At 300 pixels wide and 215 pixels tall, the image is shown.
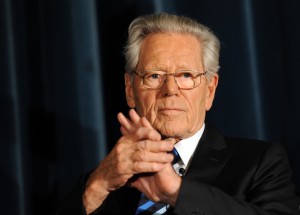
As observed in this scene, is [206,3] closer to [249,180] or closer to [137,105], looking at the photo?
[137,105]

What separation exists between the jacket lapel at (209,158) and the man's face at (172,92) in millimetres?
55

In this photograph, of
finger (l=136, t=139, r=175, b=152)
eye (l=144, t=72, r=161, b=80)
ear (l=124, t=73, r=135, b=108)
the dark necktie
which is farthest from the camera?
ear (l=124, t=73, r=135, b=108)

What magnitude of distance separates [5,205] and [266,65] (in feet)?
3.72

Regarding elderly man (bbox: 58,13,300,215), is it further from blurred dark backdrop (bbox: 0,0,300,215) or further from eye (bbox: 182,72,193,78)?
blurred dark backdrop (bbox: 0,0,300,215)

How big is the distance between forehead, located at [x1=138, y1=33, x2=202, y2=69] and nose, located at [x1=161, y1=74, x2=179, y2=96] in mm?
45

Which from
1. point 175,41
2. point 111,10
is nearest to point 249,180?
point 175,41

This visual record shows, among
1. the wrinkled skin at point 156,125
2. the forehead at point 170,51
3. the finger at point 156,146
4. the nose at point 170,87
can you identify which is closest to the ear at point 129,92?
the wrinkled skin at point 156,125

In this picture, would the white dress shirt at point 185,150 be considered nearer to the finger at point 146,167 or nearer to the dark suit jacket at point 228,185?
the dark suit jacket at point 228,185

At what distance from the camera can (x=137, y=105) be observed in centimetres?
205

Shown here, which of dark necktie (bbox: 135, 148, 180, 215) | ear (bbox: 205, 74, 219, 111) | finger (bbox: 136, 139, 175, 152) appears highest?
ear (bbox: 205, 74, 219, 111)

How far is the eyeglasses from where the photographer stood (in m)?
1.96

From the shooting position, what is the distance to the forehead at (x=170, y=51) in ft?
6.46

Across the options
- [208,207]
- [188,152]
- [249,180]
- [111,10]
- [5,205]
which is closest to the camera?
[208,207]

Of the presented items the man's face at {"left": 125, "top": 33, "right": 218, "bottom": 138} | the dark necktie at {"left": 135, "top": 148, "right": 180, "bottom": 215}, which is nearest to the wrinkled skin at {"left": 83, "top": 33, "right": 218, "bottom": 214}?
the man's face at {"left": 125, "top": 33, "right": 218, "bottom": 138}
